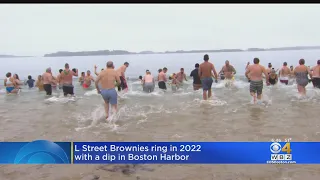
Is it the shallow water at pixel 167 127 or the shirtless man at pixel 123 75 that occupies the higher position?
the shirtless man at pixel 123 75

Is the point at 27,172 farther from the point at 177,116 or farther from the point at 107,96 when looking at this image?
the point at 177,116

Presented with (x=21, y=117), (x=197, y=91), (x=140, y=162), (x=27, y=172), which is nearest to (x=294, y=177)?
(x=140, y=162)

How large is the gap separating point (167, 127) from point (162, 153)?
2.89 metres

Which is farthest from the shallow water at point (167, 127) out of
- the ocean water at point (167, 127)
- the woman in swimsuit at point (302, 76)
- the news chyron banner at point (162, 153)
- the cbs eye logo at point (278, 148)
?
the woman in swimsuit at point (302, 76)

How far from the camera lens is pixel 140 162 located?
4.75 m

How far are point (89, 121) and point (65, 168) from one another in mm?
3493

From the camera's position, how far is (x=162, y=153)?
14.7 feet

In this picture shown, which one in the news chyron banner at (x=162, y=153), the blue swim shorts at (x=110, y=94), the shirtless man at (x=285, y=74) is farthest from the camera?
the shirtless man at (x=285, y=74)

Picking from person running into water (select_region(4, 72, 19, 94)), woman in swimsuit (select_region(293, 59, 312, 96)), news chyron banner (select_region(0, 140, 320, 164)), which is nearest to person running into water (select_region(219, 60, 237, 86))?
woman in swimsuit (select_region(293, 59, 312, 96))

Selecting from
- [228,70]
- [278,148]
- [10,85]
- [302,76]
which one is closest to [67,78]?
[10,85]

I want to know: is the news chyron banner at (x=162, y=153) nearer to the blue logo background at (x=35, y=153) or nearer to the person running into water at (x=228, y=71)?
the blue logo background at (x=35, y=153)

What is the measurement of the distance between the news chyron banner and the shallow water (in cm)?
20

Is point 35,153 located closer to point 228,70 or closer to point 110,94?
point 110,94

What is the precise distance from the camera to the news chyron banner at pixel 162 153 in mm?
4309
